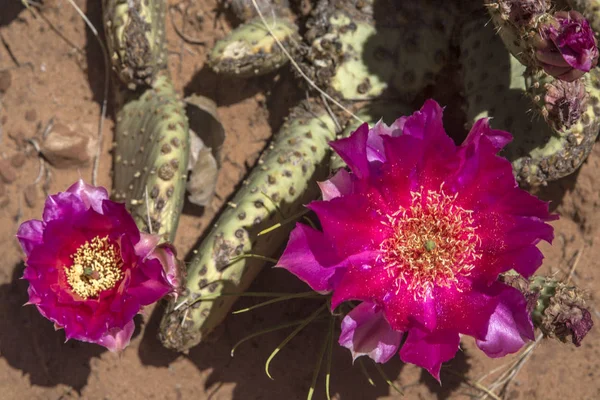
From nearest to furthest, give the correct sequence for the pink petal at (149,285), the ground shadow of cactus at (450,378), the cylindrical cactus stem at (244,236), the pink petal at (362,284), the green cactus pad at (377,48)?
1. the pink petal at (362,284)
2. the pink petal at (149,285)
3. the cylindrical cactus stem at (244,236)
4. the green cactus pad at (377,48)
5. the ground shadow of cactus at (450,378)

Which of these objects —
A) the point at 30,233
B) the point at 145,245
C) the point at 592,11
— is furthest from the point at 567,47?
the point at 30,233

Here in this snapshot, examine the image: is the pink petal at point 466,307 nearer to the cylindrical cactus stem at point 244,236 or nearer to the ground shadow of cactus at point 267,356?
the cylindrical cactus stem at point 244,236

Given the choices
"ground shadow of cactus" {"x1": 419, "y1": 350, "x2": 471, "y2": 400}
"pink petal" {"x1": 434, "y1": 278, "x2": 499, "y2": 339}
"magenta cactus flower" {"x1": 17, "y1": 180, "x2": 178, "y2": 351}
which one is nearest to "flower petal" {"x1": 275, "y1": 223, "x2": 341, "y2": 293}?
"pink petal" {"x1": 434, "y1": 278, "x2": 499, "y2": 339}

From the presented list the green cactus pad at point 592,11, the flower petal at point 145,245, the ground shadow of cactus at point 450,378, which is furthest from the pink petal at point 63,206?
the green cactus pad at point 592,11

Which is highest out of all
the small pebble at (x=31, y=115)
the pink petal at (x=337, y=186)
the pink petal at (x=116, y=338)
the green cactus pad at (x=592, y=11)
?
the green cactus pad at (x=592, y=11)

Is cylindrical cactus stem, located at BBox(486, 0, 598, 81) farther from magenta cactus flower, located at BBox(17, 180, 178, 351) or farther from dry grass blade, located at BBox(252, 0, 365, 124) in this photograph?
magenta cactus flower, located at BBox(17, 180, 178, 351)

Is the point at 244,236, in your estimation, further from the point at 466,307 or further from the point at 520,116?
the point at 520,116
